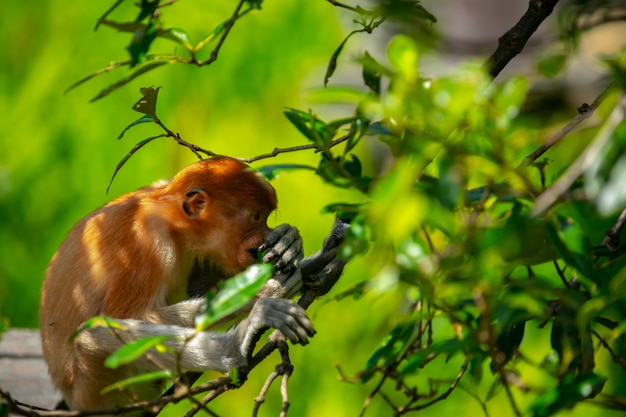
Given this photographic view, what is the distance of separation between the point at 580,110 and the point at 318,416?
9.68ft

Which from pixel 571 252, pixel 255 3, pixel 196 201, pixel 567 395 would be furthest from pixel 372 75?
pixel 196 201

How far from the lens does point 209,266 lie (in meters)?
2.51

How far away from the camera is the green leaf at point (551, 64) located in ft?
3.82

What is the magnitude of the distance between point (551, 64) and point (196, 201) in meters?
1.37

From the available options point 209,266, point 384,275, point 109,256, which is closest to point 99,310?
point 109,256

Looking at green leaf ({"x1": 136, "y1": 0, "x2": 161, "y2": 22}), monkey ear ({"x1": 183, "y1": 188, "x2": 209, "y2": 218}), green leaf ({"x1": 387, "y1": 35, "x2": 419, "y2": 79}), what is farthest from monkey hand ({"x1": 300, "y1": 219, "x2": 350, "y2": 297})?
green leaf ({"x1": 387, "y1": 35, "x2": 419, "y2": 79})

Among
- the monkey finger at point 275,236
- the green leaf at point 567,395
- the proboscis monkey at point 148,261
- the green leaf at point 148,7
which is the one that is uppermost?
the green leaf at point 148,7

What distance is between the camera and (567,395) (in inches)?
40.9

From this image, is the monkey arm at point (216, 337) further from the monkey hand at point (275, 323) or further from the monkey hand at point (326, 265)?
the monkey hand at point (326, 265)

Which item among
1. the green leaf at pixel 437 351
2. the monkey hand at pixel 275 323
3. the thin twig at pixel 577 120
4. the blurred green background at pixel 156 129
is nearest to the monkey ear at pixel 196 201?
the monkey hand at pixel 275 323

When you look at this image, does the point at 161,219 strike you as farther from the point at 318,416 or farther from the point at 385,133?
the point at 318,416

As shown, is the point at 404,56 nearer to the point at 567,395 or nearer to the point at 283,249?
the point at 567,395

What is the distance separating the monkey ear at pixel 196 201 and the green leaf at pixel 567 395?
→ 1.46 meters

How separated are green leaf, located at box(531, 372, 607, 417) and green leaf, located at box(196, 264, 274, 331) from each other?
1.16 feet
